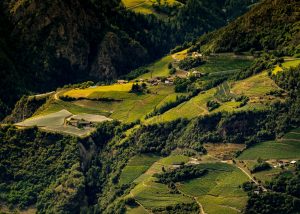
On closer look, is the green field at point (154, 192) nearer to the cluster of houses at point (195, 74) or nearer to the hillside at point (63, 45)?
the cluster of houses at point (195, 74)

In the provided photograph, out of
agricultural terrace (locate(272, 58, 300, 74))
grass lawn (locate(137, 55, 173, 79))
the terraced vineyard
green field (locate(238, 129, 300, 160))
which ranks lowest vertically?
the terraced vineyard

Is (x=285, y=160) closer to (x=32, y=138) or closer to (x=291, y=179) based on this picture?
(x=291, y=179)

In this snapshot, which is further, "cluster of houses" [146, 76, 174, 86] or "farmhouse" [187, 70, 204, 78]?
"cluster of houses" [146, 76, 174, 86]

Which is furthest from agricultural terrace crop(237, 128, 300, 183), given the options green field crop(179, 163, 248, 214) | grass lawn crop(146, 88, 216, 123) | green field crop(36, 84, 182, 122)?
green field crop(36, 84, 182, 122)

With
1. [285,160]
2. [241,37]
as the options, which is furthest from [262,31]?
[285,160]

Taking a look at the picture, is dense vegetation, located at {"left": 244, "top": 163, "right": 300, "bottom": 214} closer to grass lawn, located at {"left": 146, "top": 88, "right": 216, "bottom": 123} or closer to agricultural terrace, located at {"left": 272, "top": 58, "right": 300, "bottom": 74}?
grass lawn, located at {"left": 146, "top": 88, "right": 216, "bottom": 123}

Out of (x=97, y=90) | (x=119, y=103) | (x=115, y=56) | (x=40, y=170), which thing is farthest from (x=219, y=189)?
(x=115, y=56)

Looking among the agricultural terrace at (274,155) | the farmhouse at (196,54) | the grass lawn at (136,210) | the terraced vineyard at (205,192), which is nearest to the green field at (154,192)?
the terraced vineyard at (205,192)
